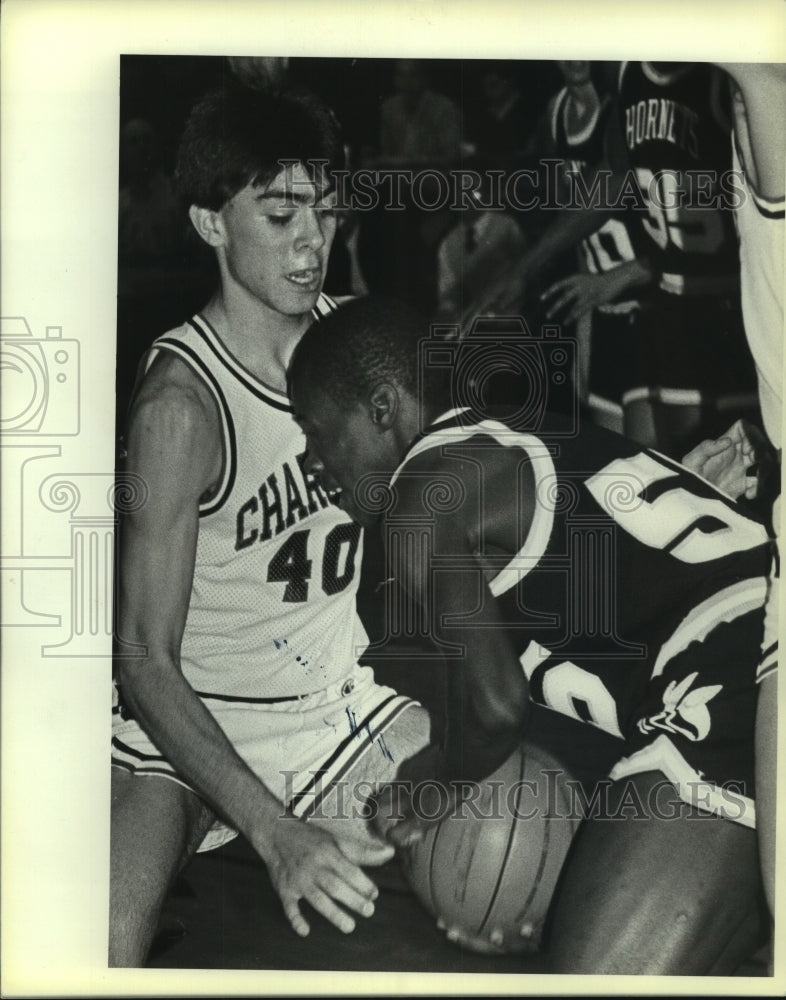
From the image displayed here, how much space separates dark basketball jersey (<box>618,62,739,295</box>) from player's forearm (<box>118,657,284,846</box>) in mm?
1484

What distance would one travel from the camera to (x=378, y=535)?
210cm

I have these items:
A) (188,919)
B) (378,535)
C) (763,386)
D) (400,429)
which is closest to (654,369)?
(763,386)

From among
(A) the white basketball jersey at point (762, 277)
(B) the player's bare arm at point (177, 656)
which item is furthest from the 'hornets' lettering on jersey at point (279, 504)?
(A) the white basketball jersey at point (762, 277)

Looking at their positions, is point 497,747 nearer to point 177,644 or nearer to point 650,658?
point 650,658

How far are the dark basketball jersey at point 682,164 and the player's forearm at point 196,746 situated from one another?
1484mm

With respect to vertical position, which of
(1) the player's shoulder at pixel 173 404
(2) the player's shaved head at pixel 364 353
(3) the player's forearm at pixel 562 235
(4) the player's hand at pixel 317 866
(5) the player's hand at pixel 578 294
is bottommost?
(4) the player's hand at pixel 317 866

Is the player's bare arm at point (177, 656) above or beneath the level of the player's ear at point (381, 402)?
beneath

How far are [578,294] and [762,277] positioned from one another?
17.4 inches

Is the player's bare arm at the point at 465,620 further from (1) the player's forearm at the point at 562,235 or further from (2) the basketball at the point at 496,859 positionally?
(1) the player's forearm at the point at 562,235

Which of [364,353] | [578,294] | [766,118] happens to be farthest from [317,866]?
[766,118]

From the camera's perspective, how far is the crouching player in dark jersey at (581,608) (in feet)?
6.86

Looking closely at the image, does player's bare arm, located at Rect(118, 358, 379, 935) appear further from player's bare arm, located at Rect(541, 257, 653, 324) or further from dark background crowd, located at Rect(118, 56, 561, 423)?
player's bare arm, located at Rect(541, 257, 653, 324)

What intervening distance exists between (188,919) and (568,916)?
89 centimetres
